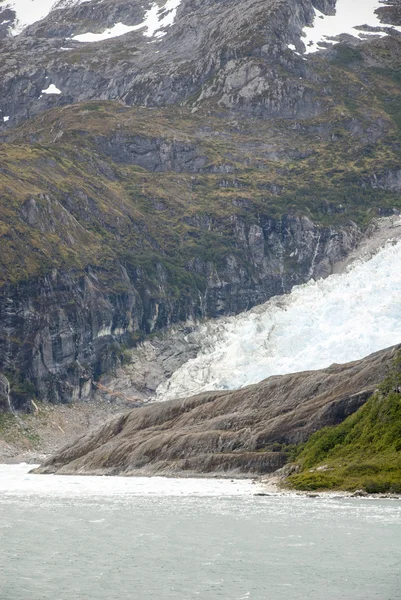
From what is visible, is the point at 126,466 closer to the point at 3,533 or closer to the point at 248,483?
the point at 248,483

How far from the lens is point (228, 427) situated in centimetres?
16762

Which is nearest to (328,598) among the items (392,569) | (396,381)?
(392,569)

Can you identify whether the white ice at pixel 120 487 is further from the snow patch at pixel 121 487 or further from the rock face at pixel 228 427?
the rock face at pixel 228 427

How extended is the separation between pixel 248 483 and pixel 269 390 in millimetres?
41874

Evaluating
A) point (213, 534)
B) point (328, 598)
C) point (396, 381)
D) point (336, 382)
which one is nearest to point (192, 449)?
point (336, 382)

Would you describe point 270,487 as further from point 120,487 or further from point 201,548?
point 201,548

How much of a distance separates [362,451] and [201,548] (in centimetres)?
5688

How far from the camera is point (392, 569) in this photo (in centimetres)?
6475

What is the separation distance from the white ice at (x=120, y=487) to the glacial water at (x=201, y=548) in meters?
6.58

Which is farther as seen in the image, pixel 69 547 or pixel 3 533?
pixel 3 533

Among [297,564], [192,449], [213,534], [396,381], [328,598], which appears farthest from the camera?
[192,449]

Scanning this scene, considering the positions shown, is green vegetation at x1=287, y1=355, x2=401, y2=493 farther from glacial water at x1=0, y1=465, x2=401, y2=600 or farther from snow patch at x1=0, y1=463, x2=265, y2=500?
snow patch at x1=0, y1=463, x2=265, y2=500

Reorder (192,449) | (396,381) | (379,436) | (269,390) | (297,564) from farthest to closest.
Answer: (269,390) < (192,449) < (396,381) < (379,436) < (297,564)

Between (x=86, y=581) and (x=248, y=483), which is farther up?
(x=86, y=581)
